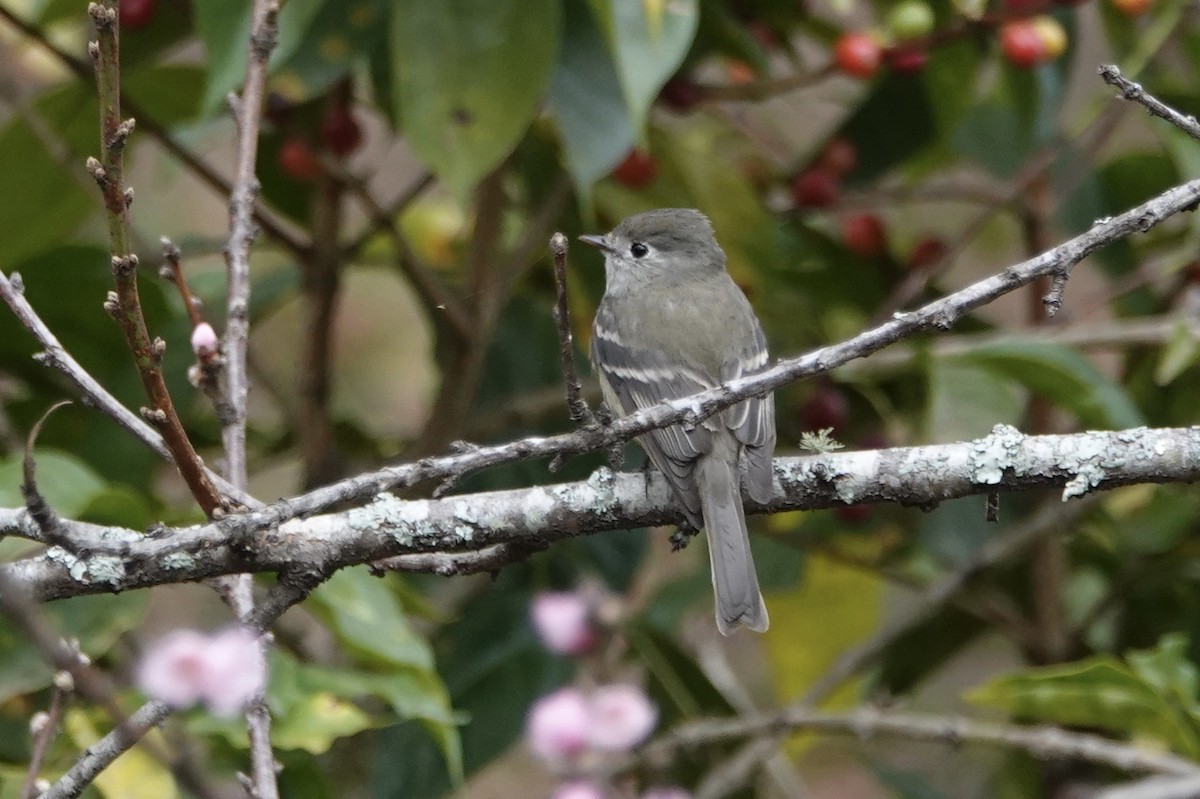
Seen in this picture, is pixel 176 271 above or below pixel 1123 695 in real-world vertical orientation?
above

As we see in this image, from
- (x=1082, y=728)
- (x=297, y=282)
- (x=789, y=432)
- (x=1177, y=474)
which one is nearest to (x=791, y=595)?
(x=789, y=432)

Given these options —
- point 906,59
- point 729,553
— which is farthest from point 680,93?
point 729,553

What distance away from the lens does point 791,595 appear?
157 inches

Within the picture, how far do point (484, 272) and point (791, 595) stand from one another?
4.35ft

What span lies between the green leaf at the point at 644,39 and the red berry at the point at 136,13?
1.26 m

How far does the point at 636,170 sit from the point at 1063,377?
1157 mm

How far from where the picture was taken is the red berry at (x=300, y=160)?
3305mm

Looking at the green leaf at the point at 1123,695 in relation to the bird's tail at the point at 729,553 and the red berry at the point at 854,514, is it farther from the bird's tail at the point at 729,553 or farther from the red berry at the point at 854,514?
the red berry at the point at 854,514

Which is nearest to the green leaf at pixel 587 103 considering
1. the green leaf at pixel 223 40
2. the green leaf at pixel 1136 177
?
the green leaf at pixel 223 40

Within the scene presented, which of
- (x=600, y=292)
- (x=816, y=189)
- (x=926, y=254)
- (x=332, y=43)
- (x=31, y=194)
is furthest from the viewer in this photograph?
(x=926, y=254)

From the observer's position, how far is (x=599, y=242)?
3.35 meters

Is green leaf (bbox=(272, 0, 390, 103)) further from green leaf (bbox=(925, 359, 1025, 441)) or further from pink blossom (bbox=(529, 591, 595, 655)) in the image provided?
green leaf (bbox=(925, 359, 1025, 441))

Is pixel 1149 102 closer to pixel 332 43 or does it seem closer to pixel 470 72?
pixel 470 72

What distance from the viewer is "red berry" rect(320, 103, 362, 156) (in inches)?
130
